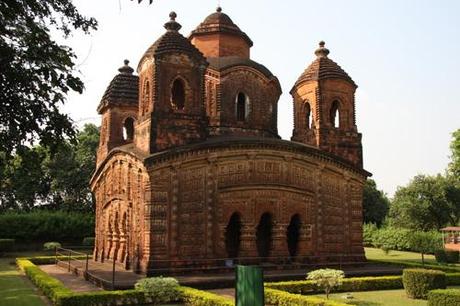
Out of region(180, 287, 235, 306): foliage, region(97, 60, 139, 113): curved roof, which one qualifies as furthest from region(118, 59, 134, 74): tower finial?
region(180, 287, 235, 306): foliage

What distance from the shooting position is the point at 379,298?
13742 mm

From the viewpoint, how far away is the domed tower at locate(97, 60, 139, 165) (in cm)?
2259

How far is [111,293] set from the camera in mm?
12453

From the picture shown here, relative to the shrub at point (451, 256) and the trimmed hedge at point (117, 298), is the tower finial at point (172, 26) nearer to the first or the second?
the trimmed hedge at point (117, 298)

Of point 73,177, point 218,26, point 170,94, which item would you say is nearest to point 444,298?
point 170,94

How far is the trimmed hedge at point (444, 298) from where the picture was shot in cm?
1080

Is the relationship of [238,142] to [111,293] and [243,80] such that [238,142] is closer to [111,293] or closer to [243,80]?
[243,80]

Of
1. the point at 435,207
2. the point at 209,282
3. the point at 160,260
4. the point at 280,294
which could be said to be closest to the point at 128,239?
the point at 160,260

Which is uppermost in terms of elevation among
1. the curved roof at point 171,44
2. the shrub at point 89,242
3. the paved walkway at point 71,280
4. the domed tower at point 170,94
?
the curved roof at point 171,44

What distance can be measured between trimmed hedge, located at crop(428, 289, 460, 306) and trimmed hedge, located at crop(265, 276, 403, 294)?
3518 mm

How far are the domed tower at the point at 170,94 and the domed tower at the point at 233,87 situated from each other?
2.50 m

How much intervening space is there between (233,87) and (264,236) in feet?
20.2

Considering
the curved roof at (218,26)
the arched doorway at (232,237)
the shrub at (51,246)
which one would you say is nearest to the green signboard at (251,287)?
the arched doorway at (232,237)

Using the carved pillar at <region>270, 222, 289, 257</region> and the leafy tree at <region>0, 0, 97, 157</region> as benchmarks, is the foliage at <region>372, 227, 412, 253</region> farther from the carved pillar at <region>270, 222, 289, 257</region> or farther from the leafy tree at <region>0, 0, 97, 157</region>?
the leafy tree at <region>0, 0, 97, 157</region>
